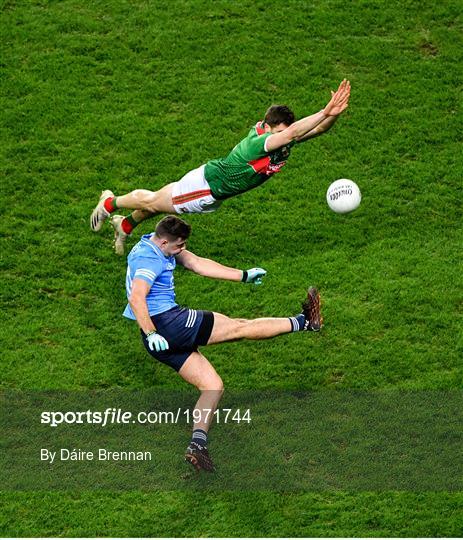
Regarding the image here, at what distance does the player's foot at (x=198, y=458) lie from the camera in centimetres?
1085

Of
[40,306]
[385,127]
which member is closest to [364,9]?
[385,127]

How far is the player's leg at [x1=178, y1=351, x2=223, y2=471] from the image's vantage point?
11.0m

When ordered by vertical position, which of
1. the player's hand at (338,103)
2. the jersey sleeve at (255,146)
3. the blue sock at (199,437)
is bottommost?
the blue sock at (199,437)

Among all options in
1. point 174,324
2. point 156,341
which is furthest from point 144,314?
point 174,324

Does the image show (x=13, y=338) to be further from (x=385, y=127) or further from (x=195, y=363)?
(x=385, y=127)

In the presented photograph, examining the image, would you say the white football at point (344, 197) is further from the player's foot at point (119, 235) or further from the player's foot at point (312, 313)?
the player's foot at point (119, 235)

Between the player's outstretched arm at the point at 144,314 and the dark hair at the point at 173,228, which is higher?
the dark hair at the point at 173,228

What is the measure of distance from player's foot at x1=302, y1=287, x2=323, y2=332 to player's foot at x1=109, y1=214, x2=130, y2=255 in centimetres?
288

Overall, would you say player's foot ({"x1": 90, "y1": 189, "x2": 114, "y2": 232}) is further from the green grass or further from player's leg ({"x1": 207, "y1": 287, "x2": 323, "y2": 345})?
player's leg ({"x1": 207, "y1": 287, "x2": 323, "y2": 345})

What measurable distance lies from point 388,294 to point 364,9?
250 inches

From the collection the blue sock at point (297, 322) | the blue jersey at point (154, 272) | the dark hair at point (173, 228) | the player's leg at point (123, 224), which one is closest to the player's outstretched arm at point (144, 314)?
the blue jersey at point (154, 272)

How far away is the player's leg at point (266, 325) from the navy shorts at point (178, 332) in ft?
0.70

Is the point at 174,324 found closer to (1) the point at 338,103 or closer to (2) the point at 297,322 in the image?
(2) the point at 297,322

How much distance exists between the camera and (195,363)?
11.2 m
